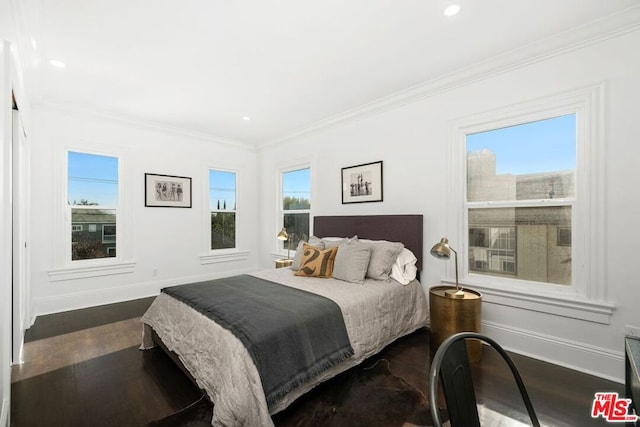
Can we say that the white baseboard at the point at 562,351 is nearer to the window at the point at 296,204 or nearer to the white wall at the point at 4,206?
the window at the point at 296,204

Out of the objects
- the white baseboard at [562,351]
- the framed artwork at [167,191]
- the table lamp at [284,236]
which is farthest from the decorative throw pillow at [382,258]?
the framed artwork at [167,191]

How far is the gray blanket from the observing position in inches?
67.3

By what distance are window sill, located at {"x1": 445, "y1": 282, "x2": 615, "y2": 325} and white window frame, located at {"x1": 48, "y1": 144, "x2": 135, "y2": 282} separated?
4479mm

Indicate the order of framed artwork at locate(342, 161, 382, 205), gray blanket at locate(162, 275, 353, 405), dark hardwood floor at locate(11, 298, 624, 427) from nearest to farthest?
gray blanket at locate(162, 275, 353, 405), dark hardwood floor at locate(11, 298, 624, 427), framed artwork at locate(342, 161, 382, 205)

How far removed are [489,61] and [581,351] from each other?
8.35 ft

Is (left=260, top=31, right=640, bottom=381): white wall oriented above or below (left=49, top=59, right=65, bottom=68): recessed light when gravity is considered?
below

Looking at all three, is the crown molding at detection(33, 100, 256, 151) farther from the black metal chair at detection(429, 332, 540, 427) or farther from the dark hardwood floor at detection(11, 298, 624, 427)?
the black metal chair at detection(429, 332, 540, 427)

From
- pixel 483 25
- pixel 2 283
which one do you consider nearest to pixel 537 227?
pixel 483 25

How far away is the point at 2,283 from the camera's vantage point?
1.60 metres

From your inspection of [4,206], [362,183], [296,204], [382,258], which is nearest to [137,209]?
[296,204]

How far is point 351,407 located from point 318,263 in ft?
4.65

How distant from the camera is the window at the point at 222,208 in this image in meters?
5.16

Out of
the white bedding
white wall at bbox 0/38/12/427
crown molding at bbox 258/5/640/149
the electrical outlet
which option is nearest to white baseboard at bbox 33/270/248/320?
the white bedding

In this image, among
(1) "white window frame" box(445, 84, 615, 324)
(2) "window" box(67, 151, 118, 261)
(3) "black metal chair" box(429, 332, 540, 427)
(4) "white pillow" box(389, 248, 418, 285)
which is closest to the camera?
(3) "black metal chair" box(429, 332, 540, 427)
